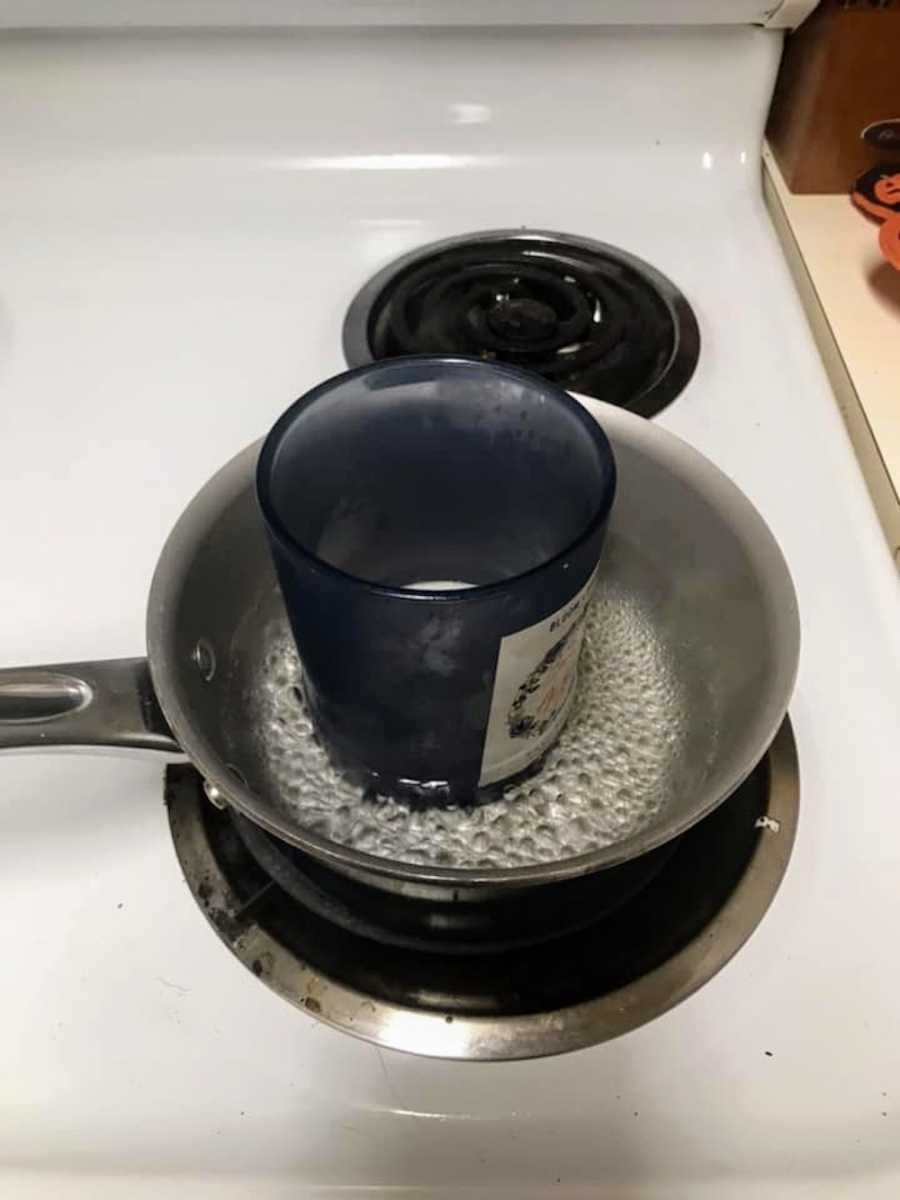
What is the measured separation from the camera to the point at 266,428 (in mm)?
439

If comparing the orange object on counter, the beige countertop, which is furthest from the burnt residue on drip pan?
the orange object on counter

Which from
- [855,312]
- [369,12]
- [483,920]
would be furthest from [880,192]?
[483,920]

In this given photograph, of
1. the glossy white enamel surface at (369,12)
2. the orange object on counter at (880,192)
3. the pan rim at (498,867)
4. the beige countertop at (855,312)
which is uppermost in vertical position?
the glossy white enamel surface at (369,12)

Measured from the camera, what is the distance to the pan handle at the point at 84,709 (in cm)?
29

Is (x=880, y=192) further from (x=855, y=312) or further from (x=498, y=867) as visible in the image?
(x=498, y=867)

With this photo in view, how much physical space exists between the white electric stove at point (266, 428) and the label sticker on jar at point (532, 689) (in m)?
0.08

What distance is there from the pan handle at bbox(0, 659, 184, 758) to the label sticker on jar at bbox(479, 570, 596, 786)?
90 mm

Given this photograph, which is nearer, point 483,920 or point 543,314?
point 483,920

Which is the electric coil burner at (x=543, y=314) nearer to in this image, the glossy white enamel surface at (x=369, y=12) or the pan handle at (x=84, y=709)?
the glossy white enamel surface at (x=369, y=12)

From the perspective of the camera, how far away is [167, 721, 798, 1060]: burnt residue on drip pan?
291 millimetres

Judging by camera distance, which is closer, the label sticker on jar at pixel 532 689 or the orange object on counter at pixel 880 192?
the label sticker on jar at pixel 532 689

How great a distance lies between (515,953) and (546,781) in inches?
Answer: 2.4

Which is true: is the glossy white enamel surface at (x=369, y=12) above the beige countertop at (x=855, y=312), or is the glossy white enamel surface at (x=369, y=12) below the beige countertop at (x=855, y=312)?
above

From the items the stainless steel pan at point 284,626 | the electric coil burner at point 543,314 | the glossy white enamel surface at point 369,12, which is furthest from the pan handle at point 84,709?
the glossy white enamel surface at point 369,12
